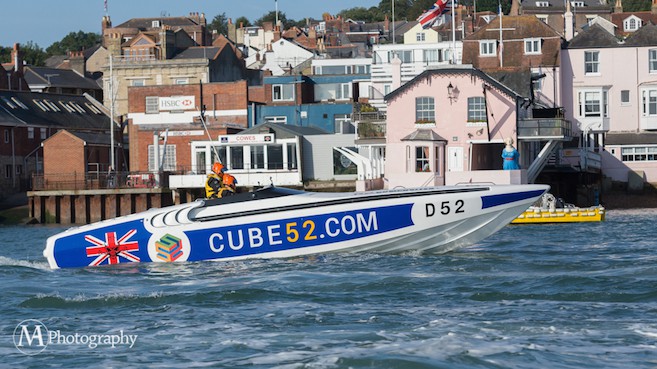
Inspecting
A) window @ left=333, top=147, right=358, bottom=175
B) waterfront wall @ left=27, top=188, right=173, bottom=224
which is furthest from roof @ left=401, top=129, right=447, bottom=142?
waterfront wall @ left=27, top=188, right=173, bottom=224

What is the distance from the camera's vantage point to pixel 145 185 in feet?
165

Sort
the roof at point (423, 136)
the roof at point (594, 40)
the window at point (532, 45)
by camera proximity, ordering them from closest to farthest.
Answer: the roof at point (423, 136)
the roof at point (594, 40)
the window at point (532, 45)

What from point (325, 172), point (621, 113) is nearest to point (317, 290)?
point (325, 172)

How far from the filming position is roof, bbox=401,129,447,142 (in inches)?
1663

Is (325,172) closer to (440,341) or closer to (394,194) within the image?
(394,194)

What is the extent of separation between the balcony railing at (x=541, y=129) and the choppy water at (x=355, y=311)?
22708mm

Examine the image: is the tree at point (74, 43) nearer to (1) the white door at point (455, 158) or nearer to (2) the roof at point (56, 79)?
(2) the roof at point (56, 79)

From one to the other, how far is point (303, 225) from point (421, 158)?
80.4 feet

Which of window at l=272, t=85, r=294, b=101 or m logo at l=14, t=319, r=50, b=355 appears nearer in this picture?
m logo at l=14, t=319, r=50, b=355

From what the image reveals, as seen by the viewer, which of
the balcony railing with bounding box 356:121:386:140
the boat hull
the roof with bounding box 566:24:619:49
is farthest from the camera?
the roof with bounding box 566:24:619:49

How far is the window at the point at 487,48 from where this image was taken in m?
56.9

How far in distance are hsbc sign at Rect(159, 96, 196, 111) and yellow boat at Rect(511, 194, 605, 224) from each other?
1256 inches

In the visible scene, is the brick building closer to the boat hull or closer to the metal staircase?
the metal staircase

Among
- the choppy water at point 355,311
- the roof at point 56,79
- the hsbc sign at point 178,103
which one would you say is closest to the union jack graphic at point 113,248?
the choppy water at point 355,311
